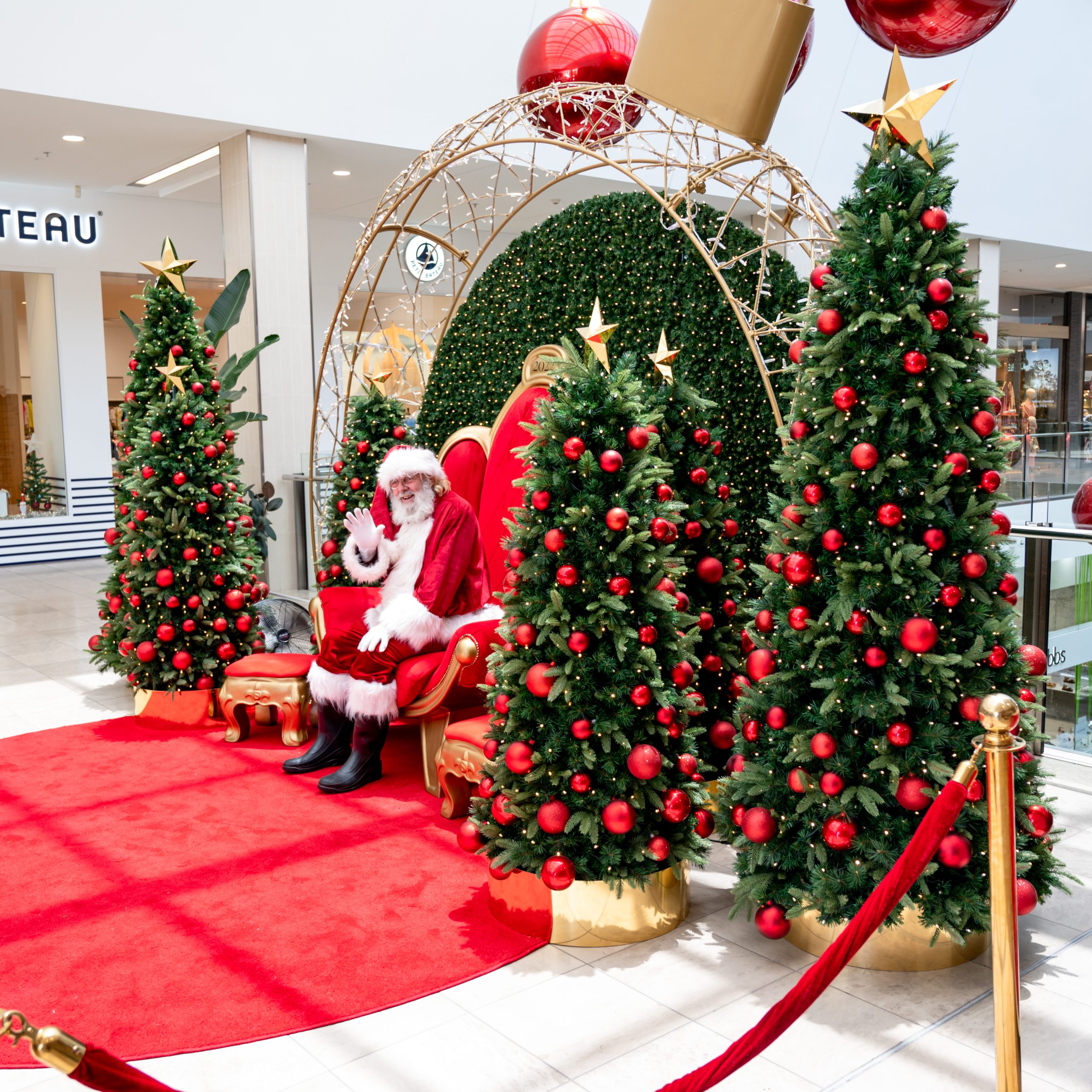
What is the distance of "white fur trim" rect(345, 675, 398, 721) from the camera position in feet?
14.1

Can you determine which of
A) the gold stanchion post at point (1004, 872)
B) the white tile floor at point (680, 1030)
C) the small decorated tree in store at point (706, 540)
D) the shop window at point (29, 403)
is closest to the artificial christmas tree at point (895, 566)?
the white tile floor at point (680, 1030)

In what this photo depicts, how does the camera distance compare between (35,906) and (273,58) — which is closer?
(35,906)

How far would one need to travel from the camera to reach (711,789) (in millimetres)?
3986

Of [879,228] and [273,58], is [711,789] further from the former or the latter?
[273,58]

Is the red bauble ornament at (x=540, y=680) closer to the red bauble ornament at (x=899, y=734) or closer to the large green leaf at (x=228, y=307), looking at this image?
the red bauble ornament at (x=899, y=734)

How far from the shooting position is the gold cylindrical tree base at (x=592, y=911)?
3053 millimetres

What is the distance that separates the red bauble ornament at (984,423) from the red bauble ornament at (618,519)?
0.95 meters

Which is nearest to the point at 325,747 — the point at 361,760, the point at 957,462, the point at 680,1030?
the point at 361,760

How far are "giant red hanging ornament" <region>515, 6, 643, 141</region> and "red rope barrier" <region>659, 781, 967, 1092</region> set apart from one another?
3.67m

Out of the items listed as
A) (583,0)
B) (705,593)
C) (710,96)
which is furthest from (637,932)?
(583,0)

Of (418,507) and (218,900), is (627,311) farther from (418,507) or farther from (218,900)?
(218,900)

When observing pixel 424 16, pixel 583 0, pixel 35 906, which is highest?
pixel 424 16

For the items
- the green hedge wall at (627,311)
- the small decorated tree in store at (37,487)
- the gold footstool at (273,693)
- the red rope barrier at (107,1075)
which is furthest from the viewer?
the small decorated tree in store at (37,487)

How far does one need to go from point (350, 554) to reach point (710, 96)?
290 cm
